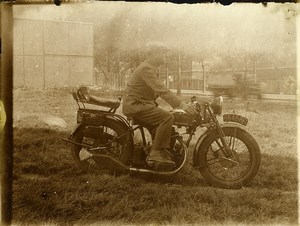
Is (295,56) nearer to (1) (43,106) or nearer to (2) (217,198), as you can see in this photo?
(2) (217,198)

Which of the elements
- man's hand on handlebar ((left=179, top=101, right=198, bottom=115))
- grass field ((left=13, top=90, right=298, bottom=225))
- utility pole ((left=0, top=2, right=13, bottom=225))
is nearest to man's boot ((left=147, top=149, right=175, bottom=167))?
grass field ((left=13, top=90, right=298, bottom=225))

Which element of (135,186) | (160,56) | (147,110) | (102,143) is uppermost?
(160,56)

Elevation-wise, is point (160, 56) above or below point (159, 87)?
above

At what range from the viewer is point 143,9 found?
10.5ft

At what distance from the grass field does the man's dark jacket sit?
407 millimetres

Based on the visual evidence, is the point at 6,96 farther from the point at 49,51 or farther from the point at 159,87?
the point at 159,87

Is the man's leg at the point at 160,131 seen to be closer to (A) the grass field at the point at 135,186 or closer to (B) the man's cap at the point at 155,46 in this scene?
(A) the grass field at the point at 135,186

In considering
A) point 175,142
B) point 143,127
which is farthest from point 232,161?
point 143,127

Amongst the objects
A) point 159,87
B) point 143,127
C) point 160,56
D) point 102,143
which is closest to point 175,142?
point 143,127

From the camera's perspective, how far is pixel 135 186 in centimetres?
315

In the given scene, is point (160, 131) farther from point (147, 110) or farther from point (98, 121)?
point (98, 121)

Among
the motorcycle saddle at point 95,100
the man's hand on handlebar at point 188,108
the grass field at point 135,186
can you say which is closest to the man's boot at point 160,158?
the grass field at point 135,186

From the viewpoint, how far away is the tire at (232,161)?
3.14m

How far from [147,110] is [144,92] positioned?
0.14 m
